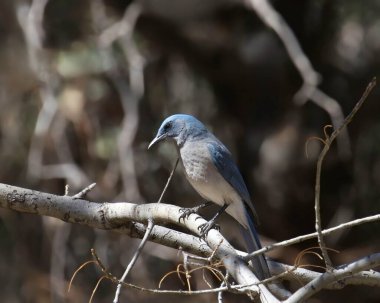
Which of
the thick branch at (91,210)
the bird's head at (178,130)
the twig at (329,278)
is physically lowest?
the twig at (329,278)

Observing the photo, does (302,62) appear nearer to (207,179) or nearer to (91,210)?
(207,179)

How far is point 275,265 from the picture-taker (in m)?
3.24

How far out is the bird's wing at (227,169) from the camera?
434 centimetres

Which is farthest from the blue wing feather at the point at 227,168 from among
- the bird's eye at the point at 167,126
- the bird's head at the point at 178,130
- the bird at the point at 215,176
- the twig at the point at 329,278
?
the twig at the point at 329,278

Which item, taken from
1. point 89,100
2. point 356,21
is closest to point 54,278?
point 89,100

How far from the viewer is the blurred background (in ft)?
21.1

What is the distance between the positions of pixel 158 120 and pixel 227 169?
8.84 ft

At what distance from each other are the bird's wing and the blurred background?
1.80m

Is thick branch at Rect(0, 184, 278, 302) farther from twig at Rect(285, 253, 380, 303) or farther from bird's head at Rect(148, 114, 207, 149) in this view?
bird's head at Rect(148, 114, 207, 149)

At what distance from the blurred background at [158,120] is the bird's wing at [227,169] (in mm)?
1804

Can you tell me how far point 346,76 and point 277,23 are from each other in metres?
1.27

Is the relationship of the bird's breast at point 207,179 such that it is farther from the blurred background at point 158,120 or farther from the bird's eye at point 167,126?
the blurred background at point 158,120

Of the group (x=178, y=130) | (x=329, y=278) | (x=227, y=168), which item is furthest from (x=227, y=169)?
(x=329, y=278)

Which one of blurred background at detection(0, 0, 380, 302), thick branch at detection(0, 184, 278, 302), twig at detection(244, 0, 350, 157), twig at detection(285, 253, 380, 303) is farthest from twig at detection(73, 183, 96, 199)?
blurred background at detection(0, 0, 380, 302)
